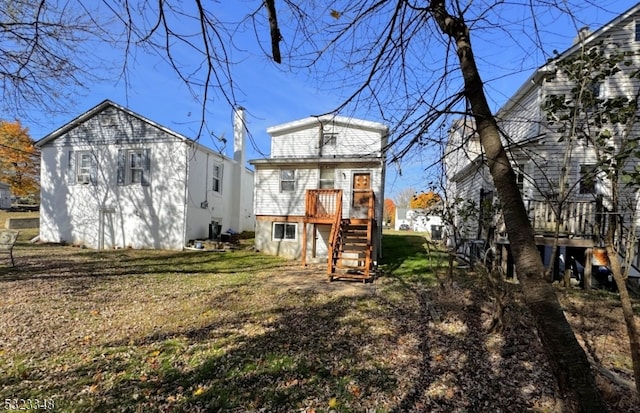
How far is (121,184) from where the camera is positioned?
15.3 meters

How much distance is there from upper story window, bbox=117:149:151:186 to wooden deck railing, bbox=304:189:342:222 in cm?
813

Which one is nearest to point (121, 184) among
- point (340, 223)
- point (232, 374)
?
point (340, 223)

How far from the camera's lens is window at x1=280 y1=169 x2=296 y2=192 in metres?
14.4

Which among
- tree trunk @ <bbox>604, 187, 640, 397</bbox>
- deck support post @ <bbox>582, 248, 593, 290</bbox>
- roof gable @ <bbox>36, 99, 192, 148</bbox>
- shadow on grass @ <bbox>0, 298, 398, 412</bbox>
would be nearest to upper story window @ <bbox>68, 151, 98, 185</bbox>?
roof gable @ <bbox>36, 99, 192, 148</bbox>

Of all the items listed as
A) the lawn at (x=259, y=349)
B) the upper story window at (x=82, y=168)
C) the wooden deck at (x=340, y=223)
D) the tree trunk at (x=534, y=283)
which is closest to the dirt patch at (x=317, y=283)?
the lawn at (x=259, y=349)

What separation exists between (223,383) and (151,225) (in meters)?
13.2

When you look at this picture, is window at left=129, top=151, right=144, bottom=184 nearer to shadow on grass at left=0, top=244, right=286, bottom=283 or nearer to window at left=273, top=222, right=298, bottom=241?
shadow on grass at left=0, top=244, right=286, bottom=283

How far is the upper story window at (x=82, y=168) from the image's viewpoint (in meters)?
15.7

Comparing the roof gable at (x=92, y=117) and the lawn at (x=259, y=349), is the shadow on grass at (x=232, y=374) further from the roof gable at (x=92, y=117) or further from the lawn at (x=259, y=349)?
the roof gable at (x=92, y=117)

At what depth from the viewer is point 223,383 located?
12.2ft

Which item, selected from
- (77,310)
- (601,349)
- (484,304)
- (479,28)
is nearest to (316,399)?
(479,28)

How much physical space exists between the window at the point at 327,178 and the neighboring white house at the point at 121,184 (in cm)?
434

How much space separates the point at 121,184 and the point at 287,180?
306 inches

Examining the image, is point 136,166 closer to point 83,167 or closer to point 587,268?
point 83,167
